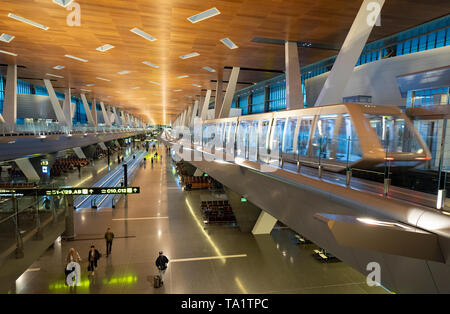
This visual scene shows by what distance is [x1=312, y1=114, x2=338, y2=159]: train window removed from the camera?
6898 millimetres

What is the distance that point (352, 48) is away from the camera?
31.4ft

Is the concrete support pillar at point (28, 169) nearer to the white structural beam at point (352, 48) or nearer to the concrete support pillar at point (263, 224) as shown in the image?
the concrete support pillar at point (263, 224)

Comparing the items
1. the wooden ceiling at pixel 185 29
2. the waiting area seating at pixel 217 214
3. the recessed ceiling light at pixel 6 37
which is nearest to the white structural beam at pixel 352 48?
the wooden ceiling at pixel 185 29

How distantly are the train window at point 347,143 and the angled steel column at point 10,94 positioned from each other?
24495 mm

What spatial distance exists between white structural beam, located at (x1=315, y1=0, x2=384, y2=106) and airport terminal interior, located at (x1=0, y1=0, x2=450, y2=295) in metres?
0.05

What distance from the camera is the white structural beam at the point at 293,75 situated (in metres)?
14.8

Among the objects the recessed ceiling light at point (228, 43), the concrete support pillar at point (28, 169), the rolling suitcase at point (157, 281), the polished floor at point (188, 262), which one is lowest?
the polished floor at point (188, 262)

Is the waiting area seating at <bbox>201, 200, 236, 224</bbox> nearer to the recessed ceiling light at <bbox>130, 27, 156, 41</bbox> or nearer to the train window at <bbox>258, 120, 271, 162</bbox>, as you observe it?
the train window at <bbox>258, 120, 271, 162</bbox>

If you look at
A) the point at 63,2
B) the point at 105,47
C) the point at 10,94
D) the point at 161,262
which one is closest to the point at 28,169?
the point at 10,94

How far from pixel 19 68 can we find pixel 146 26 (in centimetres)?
1750

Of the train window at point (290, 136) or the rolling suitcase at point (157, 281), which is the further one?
the rolling suitcase at point (157, 281)

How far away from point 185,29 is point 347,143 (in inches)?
386

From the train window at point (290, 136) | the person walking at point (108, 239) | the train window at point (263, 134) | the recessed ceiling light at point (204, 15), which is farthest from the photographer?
the person walking at point (108, 239)
